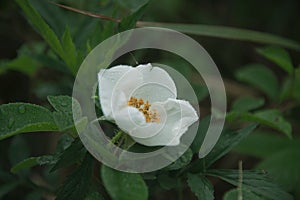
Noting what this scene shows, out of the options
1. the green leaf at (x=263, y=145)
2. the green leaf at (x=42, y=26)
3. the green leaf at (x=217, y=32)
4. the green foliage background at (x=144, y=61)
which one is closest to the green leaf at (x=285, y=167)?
the green foliage background at (x=144, y=61)

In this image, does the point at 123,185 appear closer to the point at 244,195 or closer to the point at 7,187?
the point at 244,195

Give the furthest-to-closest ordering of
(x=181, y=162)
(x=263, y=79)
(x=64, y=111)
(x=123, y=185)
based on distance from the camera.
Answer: (x=263, y=79), (x=181, y=162), (x=64, y=111), (x=123, y=185)

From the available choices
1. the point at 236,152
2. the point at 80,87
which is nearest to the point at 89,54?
the point at 80,87

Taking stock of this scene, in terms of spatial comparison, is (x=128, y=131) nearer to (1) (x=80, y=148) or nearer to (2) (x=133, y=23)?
(1) (x=80, y=148)

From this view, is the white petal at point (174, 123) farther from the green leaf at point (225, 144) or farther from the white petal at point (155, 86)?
the green leaf at point (225, 144)

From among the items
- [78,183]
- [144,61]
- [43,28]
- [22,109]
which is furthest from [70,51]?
[144,61]

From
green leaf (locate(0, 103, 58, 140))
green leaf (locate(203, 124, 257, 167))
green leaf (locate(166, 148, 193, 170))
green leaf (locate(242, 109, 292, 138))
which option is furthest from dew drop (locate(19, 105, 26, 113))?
green leaf (locate(242, 109, 292, 138))

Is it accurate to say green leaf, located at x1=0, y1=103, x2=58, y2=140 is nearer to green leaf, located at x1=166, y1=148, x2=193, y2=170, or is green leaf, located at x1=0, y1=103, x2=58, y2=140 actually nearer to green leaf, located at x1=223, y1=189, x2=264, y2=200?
green leaf, located at x1=166, y1=148, x2=193, y2=170
